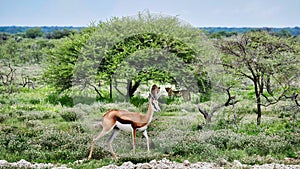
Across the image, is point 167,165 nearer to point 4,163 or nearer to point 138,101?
point 4,163

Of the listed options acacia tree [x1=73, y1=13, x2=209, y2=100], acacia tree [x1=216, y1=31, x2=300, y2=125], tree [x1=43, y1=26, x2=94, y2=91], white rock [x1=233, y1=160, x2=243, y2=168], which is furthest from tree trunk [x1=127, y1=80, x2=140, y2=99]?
white rock [x1=233, y1=160, x2=243, y2=168]

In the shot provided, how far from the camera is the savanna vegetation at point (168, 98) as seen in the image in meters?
9.18

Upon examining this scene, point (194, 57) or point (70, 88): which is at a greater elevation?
point (194, 57)

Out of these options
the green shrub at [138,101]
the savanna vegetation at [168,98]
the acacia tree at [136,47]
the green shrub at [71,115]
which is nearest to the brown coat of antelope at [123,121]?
the savanna vegetation at [168,98]

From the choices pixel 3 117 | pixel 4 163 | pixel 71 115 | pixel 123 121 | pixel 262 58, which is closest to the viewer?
pixel 4 163

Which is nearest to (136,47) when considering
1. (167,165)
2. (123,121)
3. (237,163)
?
(123,121)

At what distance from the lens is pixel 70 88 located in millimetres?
16578

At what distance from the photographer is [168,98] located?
13.4 metres

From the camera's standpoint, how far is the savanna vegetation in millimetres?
9180

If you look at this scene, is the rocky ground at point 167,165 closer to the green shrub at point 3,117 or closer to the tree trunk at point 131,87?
the green shrub at point 3,117

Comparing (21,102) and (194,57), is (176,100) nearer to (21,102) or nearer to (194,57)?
(194,57)

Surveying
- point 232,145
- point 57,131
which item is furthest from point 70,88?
point 232,145

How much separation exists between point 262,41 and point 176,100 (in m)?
3.21

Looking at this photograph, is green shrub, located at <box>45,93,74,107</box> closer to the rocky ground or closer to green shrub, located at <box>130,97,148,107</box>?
green shrub, located at <box>130,97,148,107</box>
